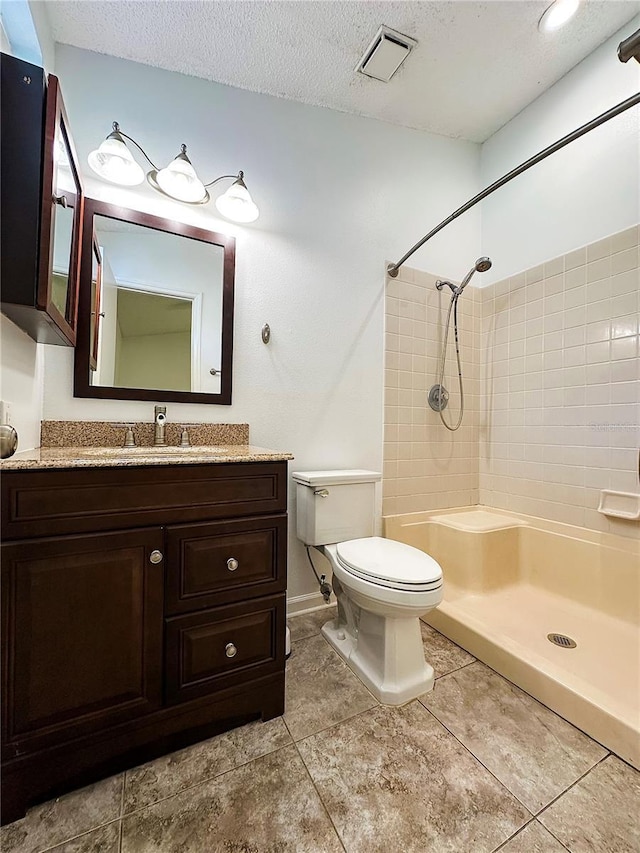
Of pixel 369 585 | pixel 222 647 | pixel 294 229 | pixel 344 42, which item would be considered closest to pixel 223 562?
pixel 222 647

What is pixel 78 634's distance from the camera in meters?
0.93

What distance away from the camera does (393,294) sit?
6.91 ft

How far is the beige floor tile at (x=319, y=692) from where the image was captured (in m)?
1.20

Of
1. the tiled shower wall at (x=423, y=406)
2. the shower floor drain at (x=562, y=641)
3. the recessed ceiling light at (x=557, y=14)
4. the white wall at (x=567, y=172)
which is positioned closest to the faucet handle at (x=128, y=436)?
the tiled shower wall at (x=423, y=406)

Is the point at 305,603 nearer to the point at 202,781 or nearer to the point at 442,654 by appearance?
the point at 442,654

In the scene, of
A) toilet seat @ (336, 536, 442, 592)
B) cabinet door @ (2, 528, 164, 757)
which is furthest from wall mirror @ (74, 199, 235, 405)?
toilet seat @ (336, 536, 442, 592)

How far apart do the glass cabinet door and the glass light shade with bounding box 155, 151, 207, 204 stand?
32 cm

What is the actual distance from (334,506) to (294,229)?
4.70ft

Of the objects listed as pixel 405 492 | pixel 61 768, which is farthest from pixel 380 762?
pixel 405 492

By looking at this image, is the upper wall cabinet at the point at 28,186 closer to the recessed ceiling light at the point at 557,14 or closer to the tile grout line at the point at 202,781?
the tile grout line at the point at 202,781

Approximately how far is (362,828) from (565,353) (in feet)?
7.03

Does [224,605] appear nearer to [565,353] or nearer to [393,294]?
[393,294]

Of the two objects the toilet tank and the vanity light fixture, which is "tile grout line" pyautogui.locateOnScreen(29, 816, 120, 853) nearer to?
the toilet tank

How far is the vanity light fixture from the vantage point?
1.38m
